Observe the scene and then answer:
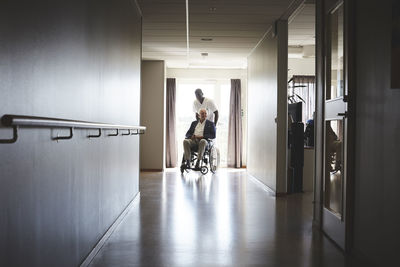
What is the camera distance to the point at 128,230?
373 cm

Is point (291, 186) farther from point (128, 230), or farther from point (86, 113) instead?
point (86, 113)

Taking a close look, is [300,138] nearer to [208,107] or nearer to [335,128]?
[335,128]

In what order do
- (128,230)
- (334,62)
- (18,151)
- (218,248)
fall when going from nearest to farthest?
1. (18,151)
2. (218,248)
3. (334,62)
4. (128,230)


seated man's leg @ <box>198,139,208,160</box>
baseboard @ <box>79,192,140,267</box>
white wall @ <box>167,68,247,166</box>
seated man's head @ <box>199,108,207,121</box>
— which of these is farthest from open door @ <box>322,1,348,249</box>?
white wall @ <box>167,68,247,166</box>

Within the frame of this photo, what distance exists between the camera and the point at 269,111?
6621 mm

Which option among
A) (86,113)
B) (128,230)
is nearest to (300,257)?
(128,230)

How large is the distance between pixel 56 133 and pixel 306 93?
8.57 meters

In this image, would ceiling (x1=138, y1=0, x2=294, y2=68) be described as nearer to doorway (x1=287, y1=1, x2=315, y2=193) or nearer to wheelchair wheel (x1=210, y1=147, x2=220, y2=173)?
doorway (x1=287, y1=1, x2=315, y2=193)

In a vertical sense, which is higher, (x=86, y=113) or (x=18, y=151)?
(x=86, y=113)

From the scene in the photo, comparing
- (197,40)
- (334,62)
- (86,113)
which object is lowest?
(86,113)

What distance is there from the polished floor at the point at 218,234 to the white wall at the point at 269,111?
0.59m

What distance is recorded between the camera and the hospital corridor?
1.71m

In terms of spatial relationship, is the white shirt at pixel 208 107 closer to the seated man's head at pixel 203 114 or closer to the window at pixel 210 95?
the seated man's head at pixel 203 114

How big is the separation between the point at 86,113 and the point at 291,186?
14.5 feet
